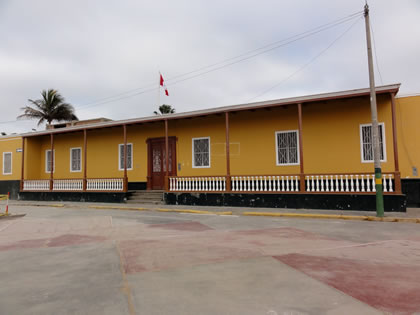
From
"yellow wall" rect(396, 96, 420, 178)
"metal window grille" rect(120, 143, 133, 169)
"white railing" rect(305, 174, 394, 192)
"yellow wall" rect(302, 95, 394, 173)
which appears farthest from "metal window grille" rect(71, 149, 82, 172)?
"yellow wall" rect(396, 96, 420, 178)

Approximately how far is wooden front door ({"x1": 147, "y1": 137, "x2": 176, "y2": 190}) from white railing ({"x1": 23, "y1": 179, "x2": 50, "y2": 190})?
625 centimetres

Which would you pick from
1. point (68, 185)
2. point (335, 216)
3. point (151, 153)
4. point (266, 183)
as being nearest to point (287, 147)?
point (266, 183)

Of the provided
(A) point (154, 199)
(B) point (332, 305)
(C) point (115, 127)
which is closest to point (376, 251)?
(B) point (332, 305)

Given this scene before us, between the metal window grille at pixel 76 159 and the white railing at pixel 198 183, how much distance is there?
7.53m

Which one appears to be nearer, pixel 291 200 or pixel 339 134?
pixel 291 200

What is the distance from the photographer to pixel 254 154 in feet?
45.8

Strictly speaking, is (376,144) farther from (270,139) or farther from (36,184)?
(36,184)

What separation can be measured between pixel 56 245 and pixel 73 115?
1179 inches

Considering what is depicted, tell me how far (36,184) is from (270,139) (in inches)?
538

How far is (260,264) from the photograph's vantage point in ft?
15.8

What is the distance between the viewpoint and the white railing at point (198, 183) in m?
13.2

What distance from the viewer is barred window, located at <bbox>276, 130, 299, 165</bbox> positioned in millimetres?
13107

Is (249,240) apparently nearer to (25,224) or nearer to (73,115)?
(25,224)

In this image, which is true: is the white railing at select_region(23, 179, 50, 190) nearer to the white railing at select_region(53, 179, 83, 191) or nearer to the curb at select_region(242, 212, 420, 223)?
the white railing at select_region(53, 179, 83, 191)
